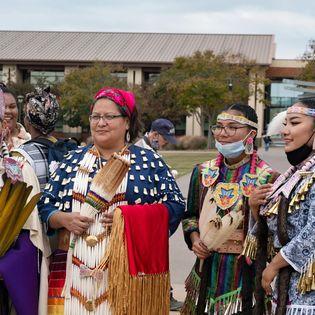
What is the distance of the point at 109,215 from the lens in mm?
3424

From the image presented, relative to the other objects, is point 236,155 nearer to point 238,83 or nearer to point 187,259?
point 187,259

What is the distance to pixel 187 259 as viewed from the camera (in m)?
8.00

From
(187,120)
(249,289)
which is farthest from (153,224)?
(187,120)

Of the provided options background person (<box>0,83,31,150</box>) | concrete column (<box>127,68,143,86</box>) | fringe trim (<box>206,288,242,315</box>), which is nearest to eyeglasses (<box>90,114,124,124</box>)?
background person (<box>0,83,31,150</box>)

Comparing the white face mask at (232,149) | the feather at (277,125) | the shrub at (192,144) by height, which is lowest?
the shrub at (192,144)

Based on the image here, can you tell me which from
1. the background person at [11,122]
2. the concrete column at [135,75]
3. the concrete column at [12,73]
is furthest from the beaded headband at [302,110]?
the concrete column at [12,73]

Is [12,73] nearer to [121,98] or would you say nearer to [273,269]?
[121,98]

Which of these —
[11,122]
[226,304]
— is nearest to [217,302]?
[226,304]

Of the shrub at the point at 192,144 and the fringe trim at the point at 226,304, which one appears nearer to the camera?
the fringe trim at the point at 226,304

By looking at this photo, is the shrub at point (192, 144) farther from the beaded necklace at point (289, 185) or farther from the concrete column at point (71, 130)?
the beaded necklace at point (289, 185)

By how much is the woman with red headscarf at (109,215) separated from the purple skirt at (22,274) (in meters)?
0.17

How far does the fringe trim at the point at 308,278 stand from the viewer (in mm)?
2895

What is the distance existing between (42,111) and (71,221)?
3.14 feet

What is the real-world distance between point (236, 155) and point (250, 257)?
28.2 inches
